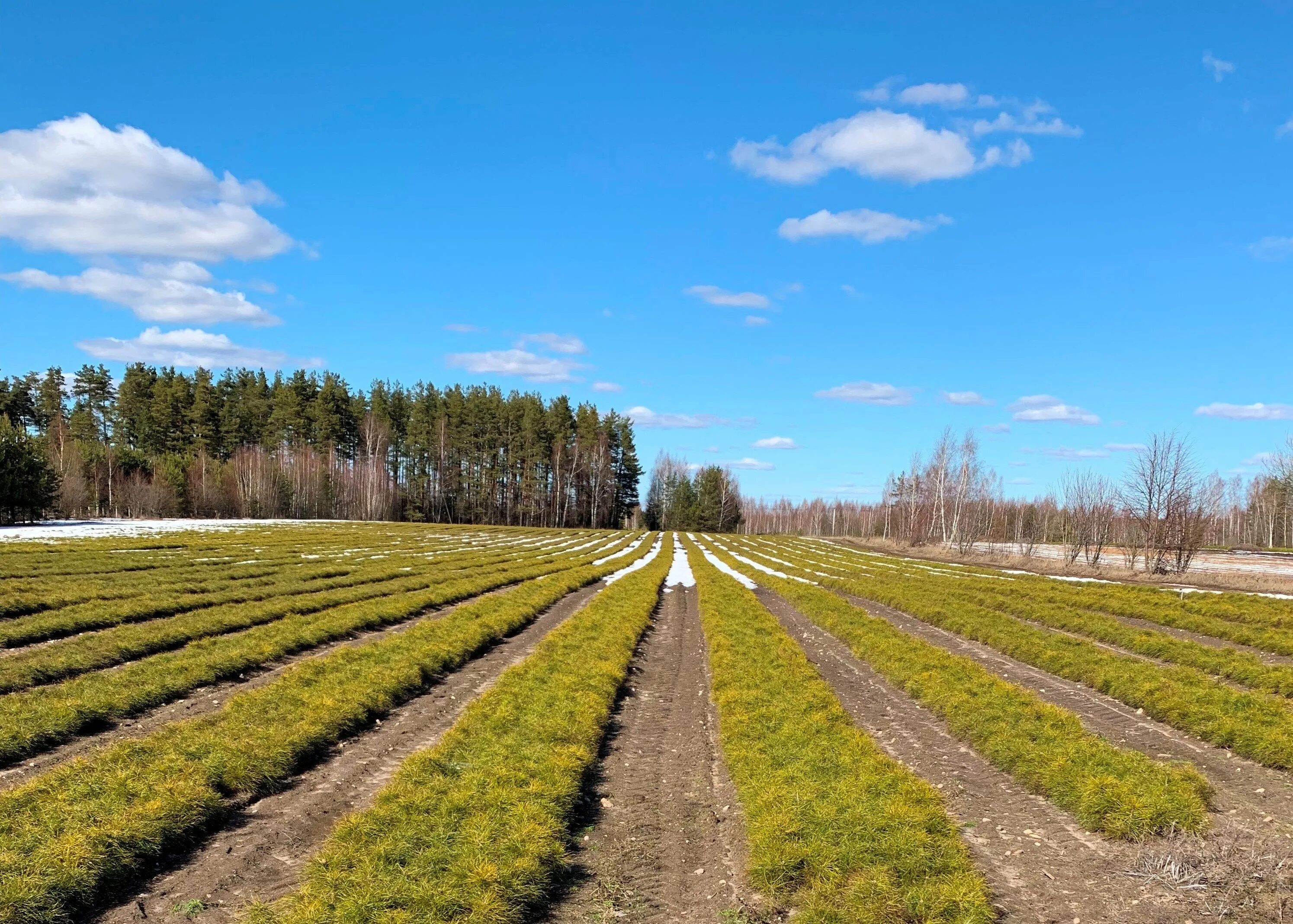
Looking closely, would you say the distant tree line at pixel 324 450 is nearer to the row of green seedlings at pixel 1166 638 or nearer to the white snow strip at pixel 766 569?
the white snow strip at pixel 766 569

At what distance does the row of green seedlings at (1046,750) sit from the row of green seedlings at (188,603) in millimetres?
16872

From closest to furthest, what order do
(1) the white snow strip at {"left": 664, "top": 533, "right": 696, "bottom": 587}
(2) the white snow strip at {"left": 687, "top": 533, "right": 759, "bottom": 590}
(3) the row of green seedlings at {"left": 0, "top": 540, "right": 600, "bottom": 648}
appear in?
(3) the row of green seedlings at {"left": 0, "top": 540, "right": 600, "bottom": 648} → (2) the white snow strip at {"left": 687, "top": 533, "right": 759, "bottom": 590} → (1) the white snow strip at {"left": 664, "top": 533, "right": 696, "bottom": 587}

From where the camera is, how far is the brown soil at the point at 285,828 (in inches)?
241

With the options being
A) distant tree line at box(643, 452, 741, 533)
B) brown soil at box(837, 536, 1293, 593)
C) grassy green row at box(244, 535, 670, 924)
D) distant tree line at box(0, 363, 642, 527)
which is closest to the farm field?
grassy green row at box(244, 535, 670, 924)

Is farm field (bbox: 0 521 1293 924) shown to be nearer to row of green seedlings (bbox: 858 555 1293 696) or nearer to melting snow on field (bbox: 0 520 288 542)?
row of green seedlings (bbox: 858 555 1293 696)

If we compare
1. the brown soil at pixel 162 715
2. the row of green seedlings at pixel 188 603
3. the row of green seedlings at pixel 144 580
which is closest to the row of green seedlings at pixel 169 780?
the brown soil at pixel 162 715

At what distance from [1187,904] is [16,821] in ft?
35.9

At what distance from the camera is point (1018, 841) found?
7.60 meters

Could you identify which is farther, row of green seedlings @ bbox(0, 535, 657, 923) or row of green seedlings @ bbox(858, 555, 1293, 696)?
row of green seedlings @ bbox(858, 555, 1293, 696)

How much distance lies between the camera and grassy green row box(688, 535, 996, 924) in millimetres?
6164

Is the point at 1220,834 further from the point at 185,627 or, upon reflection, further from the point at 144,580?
the point at 144,580

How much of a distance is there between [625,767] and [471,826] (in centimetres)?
305

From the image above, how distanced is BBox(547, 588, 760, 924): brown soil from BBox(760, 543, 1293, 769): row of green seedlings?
7.48 metres

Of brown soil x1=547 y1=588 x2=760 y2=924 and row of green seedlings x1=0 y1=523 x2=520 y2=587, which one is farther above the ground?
row of green seedlings x1=0 y1=523 x2=520 y2=587
